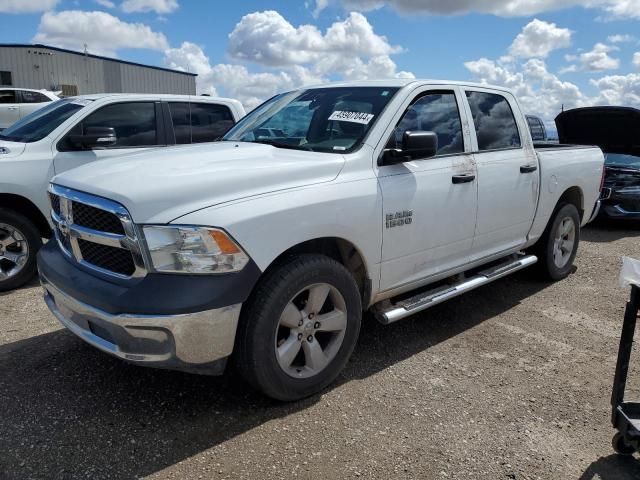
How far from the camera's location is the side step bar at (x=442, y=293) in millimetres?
3508

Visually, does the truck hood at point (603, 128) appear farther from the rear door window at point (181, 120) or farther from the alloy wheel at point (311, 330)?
the alloy wheel at point (311, 330)

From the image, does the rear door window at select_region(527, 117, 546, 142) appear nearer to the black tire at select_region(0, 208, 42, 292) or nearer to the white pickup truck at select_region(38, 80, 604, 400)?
the white pickup truck at select_region(38, 80, 604, 400)

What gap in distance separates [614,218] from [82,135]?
7.76 metres

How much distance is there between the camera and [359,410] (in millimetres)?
3061

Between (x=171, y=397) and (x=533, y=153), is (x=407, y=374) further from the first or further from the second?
(x=533, y=153)

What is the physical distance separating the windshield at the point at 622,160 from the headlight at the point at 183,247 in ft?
26.7

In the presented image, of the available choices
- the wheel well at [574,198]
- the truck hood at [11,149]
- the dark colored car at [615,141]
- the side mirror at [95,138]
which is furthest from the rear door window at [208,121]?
the dark colored car at [615,141]

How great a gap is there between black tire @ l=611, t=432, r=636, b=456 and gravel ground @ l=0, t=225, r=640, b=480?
6cm

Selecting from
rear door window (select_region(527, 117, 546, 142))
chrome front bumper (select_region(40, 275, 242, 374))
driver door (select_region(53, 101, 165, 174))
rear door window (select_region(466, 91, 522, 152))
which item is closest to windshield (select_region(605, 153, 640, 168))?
rear door window (select_region(527, 117, 546, 142))

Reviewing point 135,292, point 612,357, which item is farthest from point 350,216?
point 612,357

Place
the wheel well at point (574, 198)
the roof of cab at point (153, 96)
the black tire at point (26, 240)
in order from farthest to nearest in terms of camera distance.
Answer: the roof of cab at point (153, 96), the wheel well at point (574, 198), the black tire at point (26, 240)

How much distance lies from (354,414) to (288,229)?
1.14 meters

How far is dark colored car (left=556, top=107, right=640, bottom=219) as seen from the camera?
8367 millimetres

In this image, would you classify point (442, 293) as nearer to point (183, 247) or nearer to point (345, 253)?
point (345, 253)
